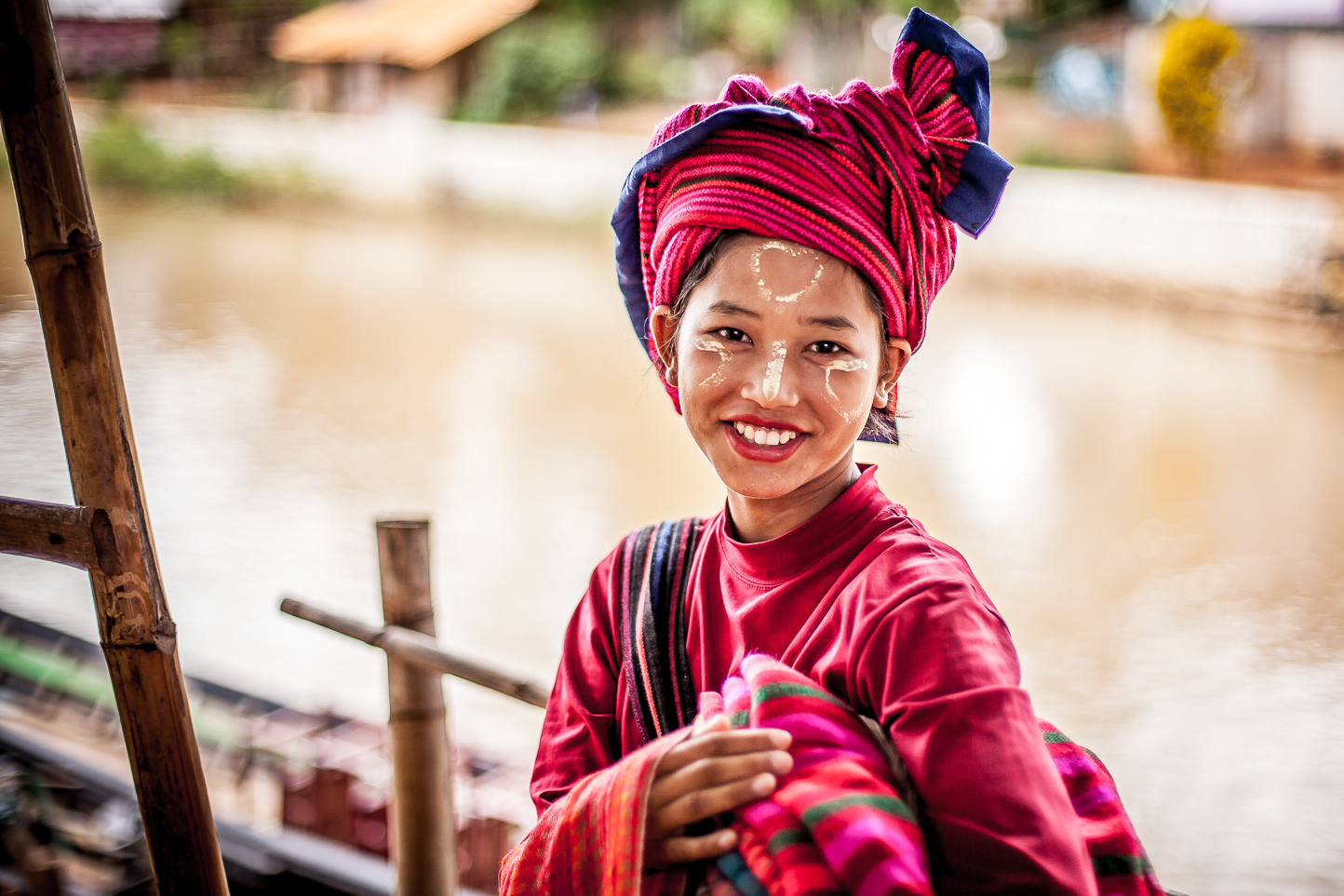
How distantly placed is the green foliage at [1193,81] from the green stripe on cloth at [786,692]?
1507 centimetres

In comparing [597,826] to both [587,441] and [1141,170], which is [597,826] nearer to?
[587,441]

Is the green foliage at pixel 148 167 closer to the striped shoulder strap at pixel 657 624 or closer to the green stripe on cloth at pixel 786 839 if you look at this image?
the striped shoulder strap at pixel 657 624

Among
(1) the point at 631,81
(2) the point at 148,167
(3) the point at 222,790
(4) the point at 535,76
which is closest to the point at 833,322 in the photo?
(3) the point at 222,790

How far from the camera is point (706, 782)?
1.00 meters

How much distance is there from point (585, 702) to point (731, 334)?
45 cm

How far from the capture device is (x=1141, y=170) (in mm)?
15109

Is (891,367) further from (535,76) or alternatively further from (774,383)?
(535,76)

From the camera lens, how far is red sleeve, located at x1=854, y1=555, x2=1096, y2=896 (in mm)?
906

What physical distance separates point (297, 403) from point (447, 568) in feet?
12.4

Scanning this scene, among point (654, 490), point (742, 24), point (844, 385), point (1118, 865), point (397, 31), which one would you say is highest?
point (397, 31)

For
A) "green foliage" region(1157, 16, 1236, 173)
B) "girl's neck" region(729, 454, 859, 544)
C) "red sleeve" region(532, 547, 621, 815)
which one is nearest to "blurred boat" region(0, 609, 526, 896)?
"red sleeve" region(532, 547, 621, 815)

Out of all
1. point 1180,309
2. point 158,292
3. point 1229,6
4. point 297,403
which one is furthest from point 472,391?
point 1229,6

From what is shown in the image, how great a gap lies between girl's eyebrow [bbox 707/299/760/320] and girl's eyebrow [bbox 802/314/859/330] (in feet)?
0.18

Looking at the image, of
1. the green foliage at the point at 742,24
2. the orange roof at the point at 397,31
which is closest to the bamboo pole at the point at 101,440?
the green foliage at the point at 742,24
